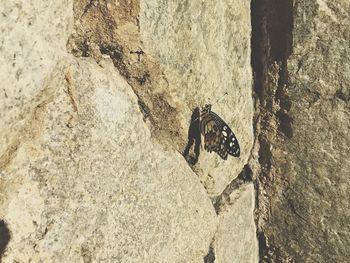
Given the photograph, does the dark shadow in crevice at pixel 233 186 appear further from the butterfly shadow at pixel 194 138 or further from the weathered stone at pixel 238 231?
the butterfly shadow at pixel 194 138

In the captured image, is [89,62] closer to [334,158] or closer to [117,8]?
[117,8]

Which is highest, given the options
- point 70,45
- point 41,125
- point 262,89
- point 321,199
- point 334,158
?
point 70,45

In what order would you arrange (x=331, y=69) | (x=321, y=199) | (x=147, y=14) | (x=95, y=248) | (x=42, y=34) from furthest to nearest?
1. (x=321, y=199)
2. (x=331, y=69)
3. (x=147, y=14)
4. (x=95, y=248)
5. (x=42, y=34)

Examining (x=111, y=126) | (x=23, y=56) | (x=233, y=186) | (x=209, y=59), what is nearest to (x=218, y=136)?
(x=209, y=59)

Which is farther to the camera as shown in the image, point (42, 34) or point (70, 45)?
A: point (70, 45)

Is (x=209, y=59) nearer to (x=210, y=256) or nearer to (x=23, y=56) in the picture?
(x=210, y=256)

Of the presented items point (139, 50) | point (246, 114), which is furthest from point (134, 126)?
point (246, 114)
